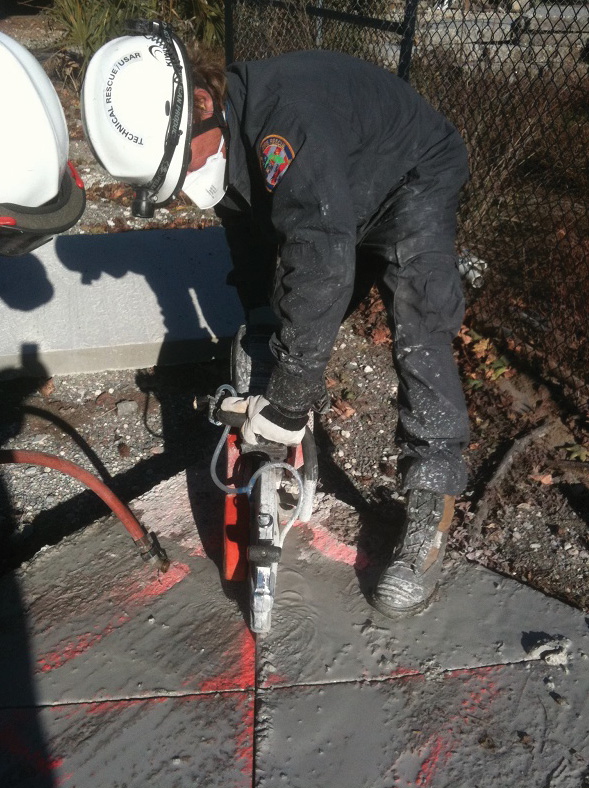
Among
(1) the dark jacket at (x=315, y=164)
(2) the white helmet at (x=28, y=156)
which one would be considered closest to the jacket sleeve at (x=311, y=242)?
(1) the dark jacket at (x=315, y=164)

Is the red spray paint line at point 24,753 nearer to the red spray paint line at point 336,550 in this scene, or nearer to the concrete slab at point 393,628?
the concrete slab at point 393,628

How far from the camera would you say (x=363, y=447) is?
3.61m

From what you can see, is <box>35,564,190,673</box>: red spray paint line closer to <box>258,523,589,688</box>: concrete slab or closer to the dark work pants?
<box>258,523,589,688</box>: concrete slab

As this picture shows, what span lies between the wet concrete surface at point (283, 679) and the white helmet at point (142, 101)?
1.50 meters

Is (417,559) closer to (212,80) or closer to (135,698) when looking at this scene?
Result: (135,698)

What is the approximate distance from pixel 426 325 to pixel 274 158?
82 centimetres

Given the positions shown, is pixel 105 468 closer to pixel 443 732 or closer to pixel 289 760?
pixel 289 760

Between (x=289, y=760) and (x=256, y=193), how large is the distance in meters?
1.91

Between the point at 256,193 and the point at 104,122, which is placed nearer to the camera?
the point at 104,122

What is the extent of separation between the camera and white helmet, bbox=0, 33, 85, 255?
2021 millimetres

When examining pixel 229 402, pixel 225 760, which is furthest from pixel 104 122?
pixel 225 760

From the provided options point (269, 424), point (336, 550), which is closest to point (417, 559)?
point (336, 550)

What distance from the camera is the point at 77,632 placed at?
8.06ft

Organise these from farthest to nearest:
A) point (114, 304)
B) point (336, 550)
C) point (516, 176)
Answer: point (516, 176) < point (114, 304) < point (336, 550)
